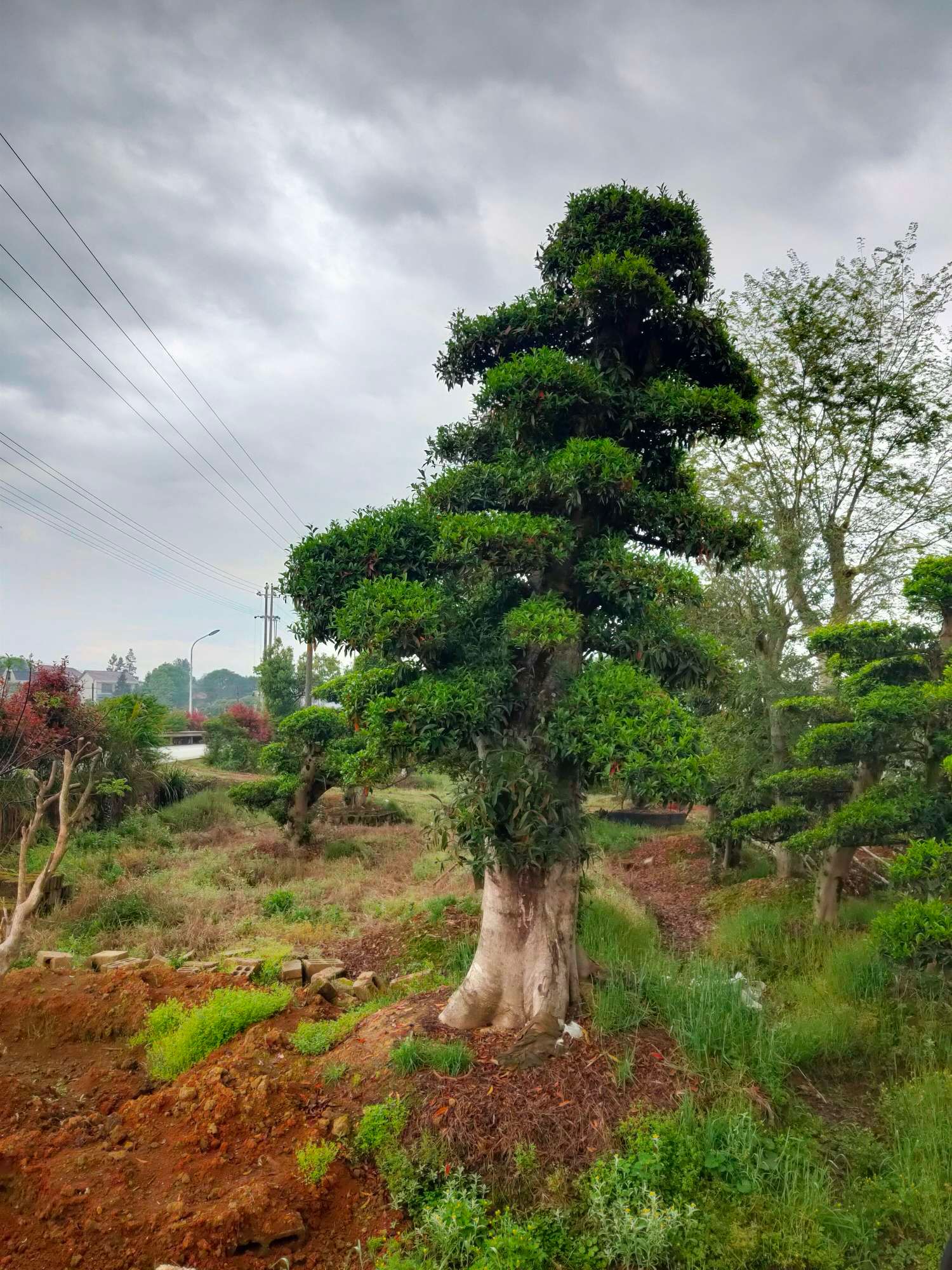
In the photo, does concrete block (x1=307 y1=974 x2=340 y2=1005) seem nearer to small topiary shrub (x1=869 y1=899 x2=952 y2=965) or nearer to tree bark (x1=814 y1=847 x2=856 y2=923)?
small topiary shrub (x1=869 y1=899 x2=952 y2=965)

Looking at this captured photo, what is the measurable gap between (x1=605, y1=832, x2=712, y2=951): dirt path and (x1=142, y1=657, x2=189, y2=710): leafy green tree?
7340cm

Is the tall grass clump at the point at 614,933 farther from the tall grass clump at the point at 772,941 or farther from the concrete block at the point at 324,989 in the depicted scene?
the concrete block at the point at 324,989

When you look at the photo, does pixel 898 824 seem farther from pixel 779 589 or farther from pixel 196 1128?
pixel 196 1128

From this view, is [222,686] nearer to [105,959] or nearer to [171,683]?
[171,683]

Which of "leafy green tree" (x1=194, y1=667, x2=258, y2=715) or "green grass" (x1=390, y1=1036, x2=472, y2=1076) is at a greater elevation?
"leafy green tree" (x1=194, y1=667, x2=258, y2=715)

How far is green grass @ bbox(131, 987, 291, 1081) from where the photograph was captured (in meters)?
5.29

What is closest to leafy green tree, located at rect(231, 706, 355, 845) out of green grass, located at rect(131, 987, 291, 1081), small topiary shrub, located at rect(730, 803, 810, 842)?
green grass, located at rect(131, 987, 291, 1081)

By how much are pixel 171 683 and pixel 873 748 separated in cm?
8772

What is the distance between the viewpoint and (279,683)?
98.9 ft

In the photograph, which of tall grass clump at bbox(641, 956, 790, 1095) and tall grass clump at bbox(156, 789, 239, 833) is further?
tall grass clump at bbox(156, 789, 239, 833)

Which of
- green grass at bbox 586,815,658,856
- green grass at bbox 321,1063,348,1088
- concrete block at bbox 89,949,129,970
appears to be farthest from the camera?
green grass at bbox 586,815,658,856

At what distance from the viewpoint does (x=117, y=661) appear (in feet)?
289

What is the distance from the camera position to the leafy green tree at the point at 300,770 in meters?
13.5

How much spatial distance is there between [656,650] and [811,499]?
30.2 feet
